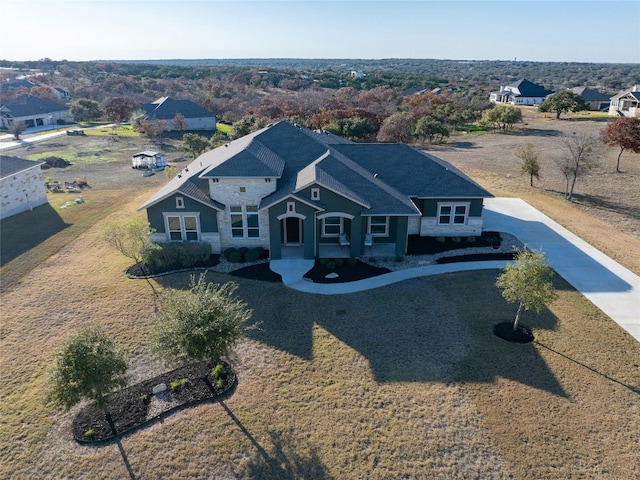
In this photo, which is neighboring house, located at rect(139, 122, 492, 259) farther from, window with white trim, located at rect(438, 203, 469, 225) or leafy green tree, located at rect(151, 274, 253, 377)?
leafy green tree, located at rect(151, 274, 253, 377)

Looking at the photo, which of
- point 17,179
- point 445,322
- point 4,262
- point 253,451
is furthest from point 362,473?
point 17,179

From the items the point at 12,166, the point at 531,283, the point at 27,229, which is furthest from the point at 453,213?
→ the point at 12,166

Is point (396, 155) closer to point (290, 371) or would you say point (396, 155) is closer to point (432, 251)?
point (432, 251)

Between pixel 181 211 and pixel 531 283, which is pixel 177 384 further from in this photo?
Result: pixel 531 283

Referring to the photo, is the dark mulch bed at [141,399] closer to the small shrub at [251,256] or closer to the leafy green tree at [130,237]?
the small shrub at [251,256]

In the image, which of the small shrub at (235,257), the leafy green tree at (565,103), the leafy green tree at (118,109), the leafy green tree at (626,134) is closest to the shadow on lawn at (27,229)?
→ the small shrub at (235,257)

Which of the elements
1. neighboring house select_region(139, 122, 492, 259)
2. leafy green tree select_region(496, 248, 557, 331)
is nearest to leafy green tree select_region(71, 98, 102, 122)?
neighboring house select_region(139, 122, 492, 259)
